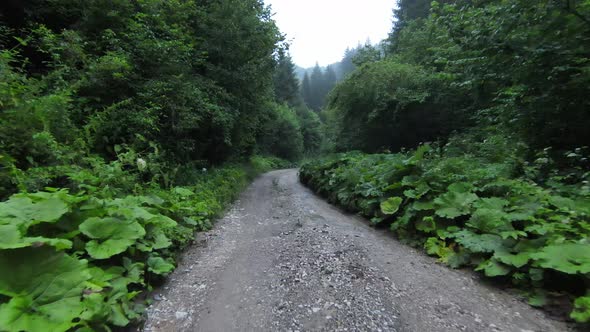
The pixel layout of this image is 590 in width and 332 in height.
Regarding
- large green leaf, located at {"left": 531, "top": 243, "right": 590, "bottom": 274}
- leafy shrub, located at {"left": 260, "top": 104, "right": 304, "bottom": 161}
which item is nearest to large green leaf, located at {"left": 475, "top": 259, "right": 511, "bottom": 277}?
large green leaf, located at {"left": 531, "top": 243, "right": 590, "bottom": 274}

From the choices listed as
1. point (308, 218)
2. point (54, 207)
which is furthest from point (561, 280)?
point (54, 207)

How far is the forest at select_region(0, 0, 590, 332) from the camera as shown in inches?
93.8

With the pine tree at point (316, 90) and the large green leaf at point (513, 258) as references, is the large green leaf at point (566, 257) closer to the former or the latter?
the large green leaf at point (513, 258)

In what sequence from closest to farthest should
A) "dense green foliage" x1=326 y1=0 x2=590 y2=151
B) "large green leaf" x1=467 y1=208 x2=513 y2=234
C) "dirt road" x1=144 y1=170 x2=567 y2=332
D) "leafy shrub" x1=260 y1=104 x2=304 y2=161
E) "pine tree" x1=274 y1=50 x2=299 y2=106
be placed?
"dirt road" x1=144 y1=170 x2=567 y2=332, "large green leaf" x1=467 y1=208 x2=513 y2=234, "dense green foliage" x1=326 y1=0 x2=590 y2=151, "leafy shrub" x1=260 y1=104 x2=304 y2=161, "pine tree" x1=274 y1=50 x2=299 y2=106

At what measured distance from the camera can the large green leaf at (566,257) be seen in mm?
2354

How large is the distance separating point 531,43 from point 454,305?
4.48 metres

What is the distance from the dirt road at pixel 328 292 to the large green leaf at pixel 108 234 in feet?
2.47

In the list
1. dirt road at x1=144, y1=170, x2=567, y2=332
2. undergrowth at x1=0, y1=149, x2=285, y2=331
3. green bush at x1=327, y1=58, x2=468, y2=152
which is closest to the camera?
undergrowth at x1=0, y1=149, x2=285, y2=331

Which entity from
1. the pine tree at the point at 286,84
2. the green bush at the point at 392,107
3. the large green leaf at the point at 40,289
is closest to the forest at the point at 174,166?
the large green leaf at the point at 40,289

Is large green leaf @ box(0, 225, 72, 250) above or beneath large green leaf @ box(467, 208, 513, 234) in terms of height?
beneath

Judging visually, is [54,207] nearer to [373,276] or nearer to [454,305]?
[373,276]

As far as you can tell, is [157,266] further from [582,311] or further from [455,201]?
[455,201]

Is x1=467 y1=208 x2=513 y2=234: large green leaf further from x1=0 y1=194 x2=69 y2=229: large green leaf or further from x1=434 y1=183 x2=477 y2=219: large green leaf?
x1=0 y1=194 x2=69 y2=229: large green leaf

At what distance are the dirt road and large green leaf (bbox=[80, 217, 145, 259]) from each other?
29.7 inches
